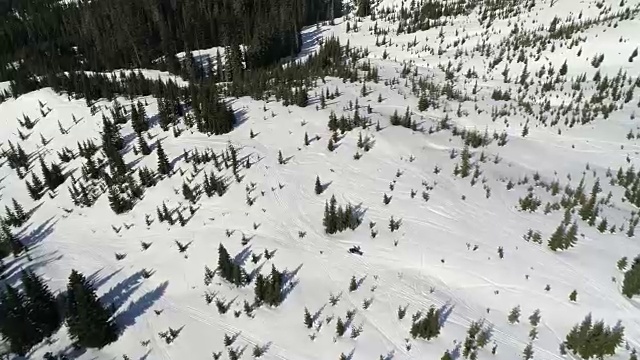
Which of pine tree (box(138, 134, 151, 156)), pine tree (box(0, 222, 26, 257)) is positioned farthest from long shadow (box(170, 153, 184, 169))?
pine tree (box(0, 222, 26, 257))

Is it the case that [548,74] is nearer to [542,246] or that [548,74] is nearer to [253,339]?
[542,246]


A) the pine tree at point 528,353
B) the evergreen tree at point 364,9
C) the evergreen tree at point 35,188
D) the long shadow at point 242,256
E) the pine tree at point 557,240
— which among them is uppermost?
the evergreen tree at point 364,9

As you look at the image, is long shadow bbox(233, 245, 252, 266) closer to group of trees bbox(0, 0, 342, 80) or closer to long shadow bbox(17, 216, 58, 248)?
long shadow bbox(17, 216, 58, 248)

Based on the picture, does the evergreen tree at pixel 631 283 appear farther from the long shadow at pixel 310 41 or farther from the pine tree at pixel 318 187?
the long shadow at pixel 310 41

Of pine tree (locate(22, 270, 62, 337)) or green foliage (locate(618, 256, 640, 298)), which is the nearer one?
green foliage (locate(618, 256, 640, 298))

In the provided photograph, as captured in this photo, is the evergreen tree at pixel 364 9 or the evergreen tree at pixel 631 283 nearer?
the evergreen tree at pixel 631 283

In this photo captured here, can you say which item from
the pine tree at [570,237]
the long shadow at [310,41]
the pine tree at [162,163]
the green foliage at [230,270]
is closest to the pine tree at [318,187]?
the green foliage at [230,270]

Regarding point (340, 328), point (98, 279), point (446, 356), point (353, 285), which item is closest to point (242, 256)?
point (353, 285)
